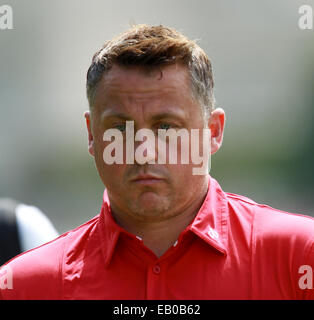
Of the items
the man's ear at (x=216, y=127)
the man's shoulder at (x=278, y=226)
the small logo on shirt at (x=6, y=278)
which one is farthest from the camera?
the man's ear at (x=216, y=127)

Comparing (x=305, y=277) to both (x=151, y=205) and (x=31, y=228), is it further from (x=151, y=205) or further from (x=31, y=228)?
(x=31, y=228)

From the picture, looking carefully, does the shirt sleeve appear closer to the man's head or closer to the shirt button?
the man's head

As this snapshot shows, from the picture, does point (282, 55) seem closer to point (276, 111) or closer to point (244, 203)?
point (276, 111)

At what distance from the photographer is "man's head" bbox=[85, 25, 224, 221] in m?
1.94

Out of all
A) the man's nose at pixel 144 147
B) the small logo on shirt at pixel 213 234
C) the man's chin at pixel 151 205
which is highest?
the man's nose at pixel 144 147

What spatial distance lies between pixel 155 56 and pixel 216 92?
6.20 metres

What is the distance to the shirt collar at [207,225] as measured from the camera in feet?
6.32

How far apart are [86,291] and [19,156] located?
612 cm

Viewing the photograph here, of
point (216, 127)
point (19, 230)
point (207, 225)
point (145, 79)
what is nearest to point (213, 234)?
point (207, 225)

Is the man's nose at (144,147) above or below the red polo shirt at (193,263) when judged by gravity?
above

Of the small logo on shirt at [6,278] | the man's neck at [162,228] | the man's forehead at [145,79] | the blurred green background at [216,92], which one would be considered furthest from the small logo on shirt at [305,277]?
the blurred green background at [216,92]

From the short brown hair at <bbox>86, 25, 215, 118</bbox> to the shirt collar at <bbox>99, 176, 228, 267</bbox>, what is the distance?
31cm

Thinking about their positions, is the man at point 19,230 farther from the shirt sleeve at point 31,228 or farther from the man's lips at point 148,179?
the man's lips at point 148,179
